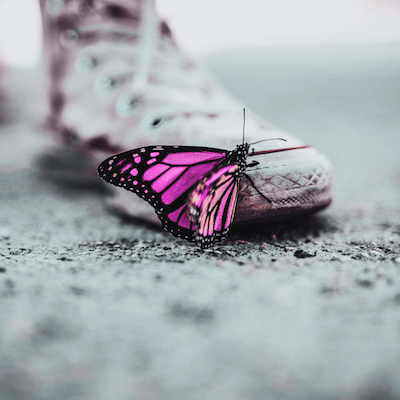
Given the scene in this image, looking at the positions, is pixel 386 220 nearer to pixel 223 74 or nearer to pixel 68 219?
pixel 68 219

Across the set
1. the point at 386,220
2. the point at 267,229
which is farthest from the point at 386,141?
the point at 267,229

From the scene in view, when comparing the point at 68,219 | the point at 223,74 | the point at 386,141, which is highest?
the point at 223,74

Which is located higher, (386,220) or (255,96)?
(255,96)

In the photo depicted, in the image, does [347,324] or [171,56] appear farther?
[171,56]

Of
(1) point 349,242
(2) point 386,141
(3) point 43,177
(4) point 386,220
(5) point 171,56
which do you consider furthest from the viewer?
(2) point 386,141

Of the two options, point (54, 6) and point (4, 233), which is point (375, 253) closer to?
point (4, 233)

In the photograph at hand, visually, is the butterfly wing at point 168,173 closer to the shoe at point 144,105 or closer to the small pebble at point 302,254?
the shoe at point 144,105

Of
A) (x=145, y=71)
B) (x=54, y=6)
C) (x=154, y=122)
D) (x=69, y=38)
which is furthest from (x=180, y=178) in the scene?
(x=54, y=6)

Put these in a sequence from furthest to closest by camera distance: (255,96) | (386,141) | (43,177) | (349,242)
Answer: (255,96) → (386,141) → (43,177) → (349,242)

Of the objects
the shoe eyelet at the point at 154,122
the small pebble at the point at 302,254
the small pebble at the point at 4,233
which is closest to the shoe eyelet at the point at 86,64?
the shoe eyelet at the point at 154,122
